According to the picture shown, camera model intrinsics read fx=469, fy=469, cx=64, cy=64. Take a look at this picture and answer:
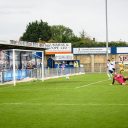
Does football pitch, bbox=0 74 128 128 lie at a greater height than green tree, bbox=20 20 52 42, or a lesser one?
lesser

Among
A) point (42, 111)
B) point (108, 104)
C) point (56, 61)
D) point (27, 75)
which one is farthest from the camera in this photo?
point (56, 61)

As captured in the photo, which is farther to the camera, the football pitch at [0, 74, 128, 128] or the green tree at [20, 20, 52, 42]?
the green tree at [20, 20, 52, 42]

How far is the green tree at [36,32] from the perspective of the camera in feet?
437

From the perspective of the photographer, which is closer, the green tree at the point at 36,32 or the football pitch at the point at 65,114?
the football pitch at the point at 65,114

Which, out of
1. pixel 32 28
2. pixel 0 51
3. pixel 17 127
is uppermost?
pixel 32 28

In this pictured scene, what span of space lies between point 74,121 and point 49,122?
0.69 meters

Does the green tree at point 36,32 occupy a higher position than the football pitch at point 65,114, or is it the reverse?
the green tree at point 36,32

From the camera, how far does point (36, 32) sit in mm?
135125

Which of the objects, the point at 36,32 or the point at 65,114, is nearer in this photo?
the point at 65,114

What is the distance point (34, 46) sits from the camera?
45438 mm

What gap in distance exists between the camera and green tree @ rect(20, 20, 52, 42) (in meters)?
133

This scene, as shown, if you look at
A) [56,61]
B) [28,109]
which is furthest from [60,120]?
[56,61]

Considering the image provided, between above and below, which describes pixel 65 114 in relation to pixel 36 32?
below

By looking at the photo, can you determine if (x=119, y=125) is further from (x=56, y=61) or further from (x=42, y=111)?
(x=56, y=61)
